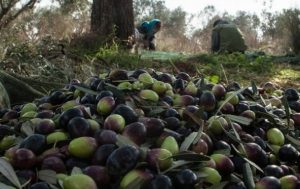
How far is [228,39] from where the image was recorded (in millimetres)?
10992

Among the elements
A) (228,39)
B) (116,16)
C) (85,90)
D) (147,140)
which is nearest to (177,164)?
(147,140)

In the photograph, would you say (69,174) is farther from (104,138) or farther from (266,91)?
(266,91)

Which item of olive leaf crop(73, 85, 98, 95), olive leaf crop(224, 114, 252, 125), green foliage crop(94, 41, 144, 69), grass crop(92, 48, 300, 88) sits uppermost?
olive leaf crop(73, 85, 98, 95)

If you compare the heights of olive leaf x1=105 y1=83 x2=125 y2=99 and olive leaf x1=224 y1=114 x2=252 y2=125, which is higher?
olive leaf x1=105 y1=83 x2=125 y2=99

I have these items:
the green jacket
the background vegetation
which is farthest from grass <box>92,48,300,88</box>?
the green jacket

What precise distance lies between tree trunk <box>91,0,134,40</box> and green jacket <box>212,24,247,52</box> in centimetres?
319

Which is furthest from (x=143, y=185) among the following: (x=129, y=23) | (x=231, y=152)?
(x=129, y=23)

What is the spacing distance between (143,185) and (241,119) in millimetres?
418

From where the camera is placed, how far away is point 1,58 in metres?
3.42

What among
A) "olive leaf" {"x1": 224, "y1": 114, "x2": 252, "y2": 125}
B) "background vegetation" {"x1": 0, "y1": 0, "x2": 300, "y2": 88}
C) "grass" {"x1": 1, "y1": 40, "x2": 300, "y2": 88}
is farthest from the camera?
"grass" {"x1": 1, "y1": 40, "x2": 300, "y2": 88}

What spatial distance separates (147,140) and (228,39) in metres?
10.2

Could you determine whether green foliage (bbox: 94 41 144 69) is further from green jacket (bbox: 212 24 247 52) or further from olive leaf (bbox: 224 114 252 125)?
green jacket (bbox: 212 24 247 52)

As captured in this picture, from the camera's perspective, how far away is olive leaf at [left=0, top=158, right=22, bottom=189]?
0.89 m

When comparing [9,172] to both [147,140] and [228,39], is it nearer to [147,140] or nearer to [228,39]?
[147,140]
